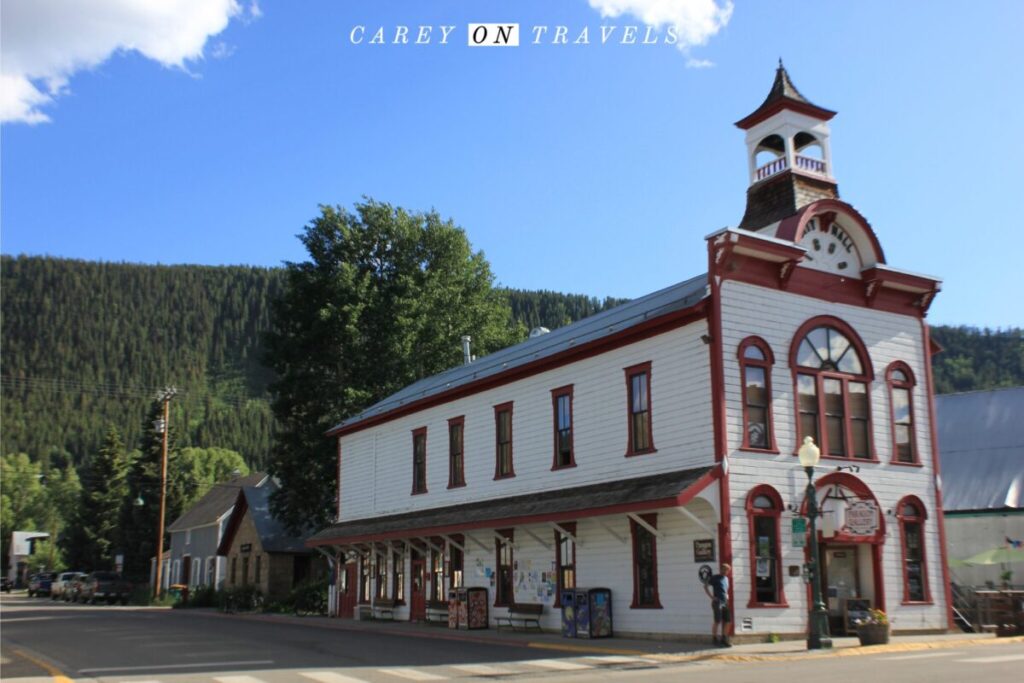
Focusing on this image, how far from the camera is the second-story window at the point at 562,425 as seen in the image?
1060 inches

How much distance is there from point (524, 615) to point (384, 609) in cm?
839

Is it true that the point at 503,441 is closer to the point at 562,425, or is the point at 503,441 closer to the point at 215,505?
the point at 562,425

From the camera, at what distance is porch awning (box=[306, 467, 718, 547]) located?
21484 mm

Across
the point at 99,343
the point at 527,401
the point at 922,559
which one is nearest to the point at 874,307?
the point at 922,559

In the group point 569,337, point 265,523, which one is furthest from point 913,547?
point 265,523

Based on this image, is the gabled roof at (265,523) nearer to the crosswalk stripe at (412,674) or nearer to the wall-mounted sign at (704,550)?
the wall-mounted sign at (704,550)

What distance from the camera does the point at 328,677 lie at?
1569 centimetres

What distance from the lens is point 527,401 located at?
2886 cm

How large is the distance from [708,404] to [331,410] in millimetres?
26789

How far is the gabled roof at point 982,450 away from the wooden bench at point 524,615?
18433 mm

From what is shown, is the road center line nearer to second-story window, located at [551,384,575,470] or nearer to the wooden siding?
the wooden siding

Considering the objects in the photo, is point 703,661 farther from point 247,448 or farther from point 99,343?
point 99,343

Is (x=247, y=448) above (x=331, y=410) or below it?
above

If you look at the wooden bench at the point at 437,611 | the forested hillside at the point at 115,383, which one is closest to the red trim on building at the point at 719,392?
the wooden bench at the point at 437,611
